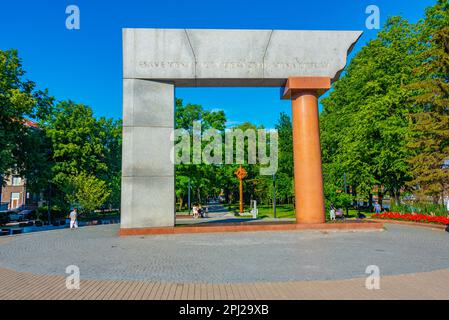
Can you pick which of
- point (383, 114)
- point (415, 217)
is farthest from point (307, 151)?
point (383, 114)

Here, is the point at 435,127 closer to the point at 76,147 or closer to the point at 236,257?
the point at 236,257

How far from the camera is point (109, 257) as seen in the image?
10539 millimetres

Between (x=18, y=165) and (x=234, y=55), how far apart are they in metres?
24.3

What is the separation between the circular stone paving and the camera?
321 inches

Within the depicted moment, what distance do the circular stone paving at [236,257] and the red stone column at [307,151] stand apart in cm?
180

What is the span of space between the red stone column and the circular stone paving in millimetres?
1802

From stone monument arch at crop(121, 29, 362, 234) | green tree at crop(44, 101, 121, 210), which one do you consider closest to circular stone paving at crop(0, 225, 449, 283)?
stone monument arch at crop(121, 29, 362, 234)

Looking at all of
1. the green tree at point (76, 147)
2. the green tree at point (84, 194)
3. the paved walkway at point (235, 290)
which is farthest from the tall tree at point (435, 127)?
the green tree at point (76, 147)

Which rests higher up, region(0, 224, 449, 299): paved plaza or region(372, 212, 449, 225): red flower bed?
region(372, 212, 449, 225): red flower bed

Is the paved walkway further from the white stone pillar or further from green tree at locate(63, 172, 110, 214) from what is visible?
green tree at locate(63, 172, 110, 214)

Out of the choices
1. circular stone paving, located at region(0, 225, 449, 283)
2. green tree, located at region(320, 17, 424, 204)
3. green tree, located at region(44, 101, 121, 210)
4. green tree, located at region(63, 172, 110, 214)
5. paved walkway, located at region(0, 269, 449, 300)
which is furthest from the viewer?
green tree, located at region(44, 101, 121, 210)

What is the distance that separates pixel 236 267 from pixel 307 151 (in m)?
9.66

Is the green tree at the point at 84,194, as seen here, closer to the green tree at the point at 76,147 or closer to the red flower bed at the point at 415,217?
the green tree at the point at 76,147

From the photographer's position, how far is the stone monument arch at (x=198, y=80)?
16.4m
